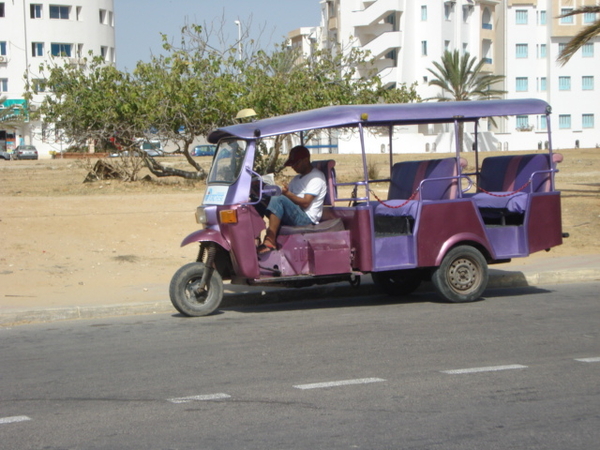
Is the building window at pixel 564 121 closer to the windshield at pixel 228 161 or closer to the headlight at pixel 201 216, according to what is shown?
the windshield at pixel 228 161

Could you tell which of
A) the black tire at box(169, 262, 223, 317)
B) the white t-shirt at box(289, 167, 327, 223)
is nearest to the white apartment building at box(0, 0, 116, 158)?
the white t-shirt at box(289, 167, 327, 223)

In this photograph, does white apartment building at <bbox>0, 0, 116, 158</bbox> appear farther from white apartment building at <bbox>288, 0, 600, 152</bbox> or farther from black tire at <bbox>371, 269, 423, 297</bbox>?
black tire at <bbox>371, 269, 423, 297</bbox>

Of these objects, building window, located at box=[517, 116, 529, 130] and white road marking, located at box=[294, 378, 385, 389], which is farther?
building window, located at box=[517, 116, 529, 130]

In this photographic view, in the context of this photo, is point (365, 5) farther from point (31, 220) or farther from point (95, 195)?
point (31, 220)

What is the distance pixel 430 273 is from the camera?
1032 centimetres

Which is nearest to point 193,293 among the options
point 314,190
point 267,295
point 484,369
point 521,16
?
point 267,295

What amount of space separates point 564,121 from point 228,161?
69611 mm

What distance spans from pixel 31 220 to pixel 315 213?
7449mm

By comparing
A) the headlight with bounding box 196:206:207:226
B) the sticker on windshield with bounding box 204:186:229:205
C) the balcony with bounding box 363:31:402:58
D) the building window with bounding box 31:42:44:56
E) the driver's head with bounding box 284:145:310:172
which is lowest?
the headlight with bounding box 196:206:207:226

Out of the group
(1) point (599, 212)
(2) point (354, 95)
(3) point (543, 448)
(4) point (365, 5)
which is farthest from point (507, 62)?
(3) point (543, 448)

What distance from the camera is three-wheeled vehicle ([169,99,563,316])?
9.32m

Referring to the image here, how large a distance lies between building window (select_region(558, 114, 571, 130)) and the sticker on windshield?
6894cm

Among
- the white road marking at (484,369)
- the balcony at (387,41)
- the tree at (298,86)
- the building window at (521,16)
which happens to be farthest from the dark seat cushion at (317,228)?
the building window at (521,16)

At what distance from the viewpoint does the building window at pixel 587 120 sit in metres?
74.6
